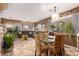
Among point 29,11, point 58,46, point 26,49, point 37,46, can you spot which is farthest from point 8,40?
point 58,46

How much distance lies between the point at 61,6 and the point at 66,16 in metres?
0.19

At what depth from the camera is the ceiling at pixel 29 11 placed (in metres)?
2.66

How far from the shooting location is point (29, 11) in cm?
270

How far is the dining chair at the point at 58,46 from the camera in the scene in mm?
2670

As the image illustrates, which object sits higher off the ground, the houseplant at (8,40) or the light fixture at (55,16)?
the light fixture at (55,16)

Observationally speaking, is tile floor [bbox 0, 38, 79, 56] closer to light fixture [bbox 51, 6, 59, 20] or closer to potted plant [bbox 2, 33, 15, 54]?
potted plant [bbox 2, 33, 15, 54]

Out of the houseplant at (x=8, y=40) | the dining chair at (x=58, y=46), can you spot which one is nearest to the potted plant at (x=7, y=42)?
the houseplant at (x=8, y=40)

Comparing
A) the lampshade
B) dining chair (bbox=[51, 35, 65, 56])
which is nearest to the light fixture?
the lampshade

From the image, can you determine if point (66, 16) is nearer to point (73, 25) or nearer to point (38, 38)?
point (73, 25)

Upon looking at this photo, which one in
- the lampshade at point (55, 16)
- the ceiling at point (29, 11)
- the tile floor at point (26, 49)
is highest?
the ceiling at point (29, 11)

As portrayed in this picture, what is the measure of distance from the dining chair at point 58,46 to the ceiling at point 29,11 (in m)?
0.46

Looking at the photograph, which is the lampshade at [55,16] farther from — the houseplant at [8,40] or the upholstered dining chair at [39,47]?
the houseplant at [8,40]

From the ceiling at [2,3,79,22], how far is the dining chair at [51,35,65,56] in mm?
456

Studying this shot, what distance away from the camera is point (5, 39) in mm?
2691
